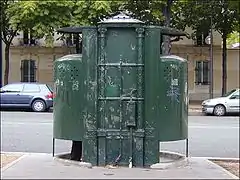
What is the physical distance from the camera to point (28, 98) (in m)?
25.9

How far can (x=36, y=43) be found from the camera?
38562mm

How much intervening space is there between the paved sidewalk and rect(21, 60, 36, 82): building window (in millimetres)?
29656

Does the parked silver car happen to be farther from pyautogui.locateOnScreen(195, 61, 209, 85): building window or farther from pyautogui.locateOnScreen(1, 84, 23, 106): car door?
pyautogui.locateOnScreen(195, 61, 209, 85): building window

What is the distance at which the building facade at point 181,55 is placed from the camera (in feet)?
127

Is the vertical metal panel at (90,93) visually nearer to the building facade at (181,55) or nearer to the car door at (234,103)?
the car door at (234,103)

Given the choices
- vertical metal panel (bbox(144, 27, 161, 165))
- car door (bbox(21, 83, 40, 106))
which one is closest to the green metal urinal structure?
vertical metal panel (bbox(144, 27, 161, 165))

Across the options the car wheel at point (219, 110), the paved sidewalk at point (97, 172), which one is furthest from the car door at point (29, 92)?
the paved sidewalk at point (97, 172)

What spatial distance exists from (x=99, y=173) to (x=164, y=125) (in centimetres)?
150

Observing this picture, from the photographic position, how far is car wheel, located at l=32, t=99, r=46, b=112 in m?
25.8

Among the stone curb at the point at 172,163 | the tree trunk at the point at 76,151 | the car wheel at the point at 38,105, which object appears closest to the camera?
the stone curb at the point at 172,163

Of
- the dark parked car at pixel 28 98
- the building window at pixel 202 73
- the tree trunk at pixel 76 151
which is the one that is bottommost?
the tree trunk at pixel 76 151

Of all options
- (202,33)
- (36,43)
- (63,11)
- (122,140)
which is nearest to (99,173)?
(122,140)

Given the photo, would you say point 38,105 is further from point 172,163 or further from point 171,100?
point 171,100

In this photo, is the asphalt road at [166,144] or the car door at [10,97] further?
the car door at [10,97]
